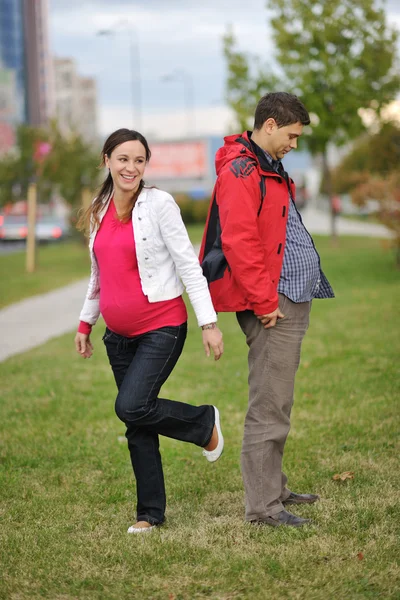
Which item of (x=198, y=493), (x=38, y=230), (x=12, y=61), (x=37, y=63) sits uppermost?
(x=37, y=63)

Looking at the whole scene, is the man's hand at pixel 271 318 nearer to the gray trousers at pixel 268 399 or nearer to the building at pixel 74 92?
the gray trousers at pixel 268 399

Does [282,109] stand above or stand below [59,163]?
above

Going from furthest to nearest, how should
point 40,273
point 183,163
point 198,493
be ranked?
1. point 183,163
2. point 40,273
3. point 198,493

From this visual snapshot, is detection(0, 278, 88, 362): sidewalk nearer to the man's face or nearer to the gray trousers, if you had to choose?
the gray trousers

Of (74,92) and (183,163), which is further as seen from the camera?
(74,92)

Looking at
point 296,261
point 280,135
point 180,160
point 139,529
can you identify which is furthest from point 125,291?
point 180,160

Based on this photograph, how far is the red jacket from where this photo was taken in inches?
157

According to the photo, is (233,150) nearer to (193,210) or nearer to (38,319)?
(38,319)

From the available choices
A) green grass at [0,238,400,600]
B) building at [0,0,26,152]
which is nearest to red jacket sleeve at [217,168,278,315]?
green grass at [0,238,400,600]

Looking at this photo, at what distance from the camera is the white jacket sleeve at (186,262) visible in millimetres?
4086

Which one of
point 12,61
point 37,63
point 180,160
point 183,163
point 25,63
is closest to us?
point 180,160

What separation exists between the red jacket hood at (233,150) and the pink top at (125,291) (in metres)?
0.50

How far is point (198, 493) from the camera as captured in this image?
199 inches

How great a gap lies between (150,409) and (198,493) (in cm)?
104
